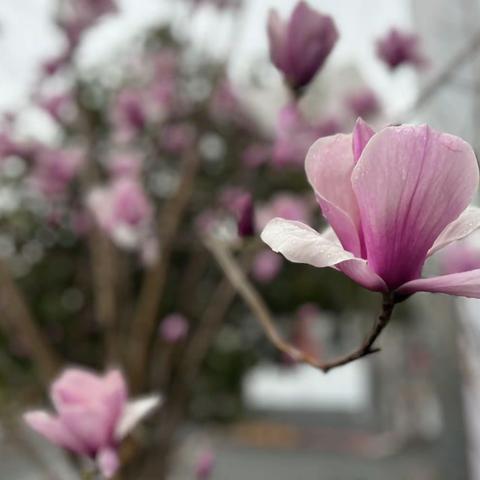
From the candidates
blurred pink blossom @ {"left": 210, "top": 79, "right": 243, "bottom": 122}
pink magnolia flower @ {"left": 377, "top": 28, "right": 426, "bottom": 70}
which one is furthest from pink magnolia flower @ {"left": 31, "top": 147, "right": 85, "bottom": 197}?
pink magnolia flower @ {"left": 377, "top": 28, "right": 426, "bottom": 70}

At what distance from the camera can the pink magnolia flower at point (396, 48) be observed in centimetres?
45

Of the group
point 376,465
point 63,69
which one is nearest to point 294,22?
point 63,69

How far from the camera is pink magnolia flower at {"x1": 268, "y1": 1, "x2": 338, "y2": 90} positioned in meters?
0.26

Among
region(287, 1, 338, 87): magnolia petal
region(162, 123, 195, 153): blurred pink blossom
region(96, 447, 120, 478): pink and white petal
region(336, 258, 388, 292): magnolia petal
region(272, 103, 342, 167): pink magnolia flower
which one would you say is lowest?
region(162, 123, 195, 153): blurred pink blossom

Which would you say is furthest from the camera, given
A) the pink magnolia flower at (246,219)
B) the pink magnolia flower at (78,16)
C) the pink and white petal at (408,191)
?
the pink magnolia flower at (78,16)

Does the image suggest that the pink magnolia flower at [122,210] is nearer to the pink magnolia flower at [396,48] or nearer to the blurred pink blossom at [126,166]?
the blurred pink blossom at [126,166]

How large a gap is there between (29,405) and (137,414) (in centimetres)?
47

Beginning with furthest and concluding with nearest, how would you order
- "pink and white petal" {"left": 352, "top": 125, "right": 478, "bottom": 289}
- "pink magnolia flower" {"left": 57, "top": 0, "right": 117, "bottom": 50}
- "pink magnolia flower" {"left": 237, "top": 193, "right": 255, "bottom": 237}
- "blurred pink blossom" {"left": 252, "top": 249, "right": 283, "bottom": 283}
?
"blurred pink blossom" {"left": 252, "top": 249, "right": 283, "bottom": 283}
"pink magnolia flower" {"left": 57, "top": 0, "right": 117, "bottom": 50}
"pink magnolia flower" {"left": 237, "top": 193, "right": 255, "bottom": 237}
"pink and white petal" {"left": 352, "top": 125, "right": 478, "bottom": 289}

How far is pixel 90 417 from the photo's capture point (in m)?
0.24

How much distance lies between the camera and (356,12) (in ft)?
2.93

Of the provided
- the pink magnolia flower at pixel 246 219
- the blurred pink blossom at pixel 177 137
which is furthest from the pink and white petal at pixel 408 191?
the blurred pink blossom at pixel 177 137

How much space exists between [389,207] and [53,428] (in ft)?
0.52

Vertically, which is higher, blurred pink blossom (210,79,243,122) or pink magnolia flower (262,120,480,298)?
pink magnolia flower (262,120,480,298)

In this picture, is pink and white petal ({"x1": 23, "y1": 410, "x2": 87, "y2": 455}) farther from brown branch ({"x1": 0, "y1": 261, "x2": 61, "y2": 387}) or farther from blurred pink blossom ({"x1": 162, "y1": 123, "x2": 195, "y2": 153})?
blurred pink blossom ({"x1": 162, "y1": 123, "x2": 195, "y2": 153})
